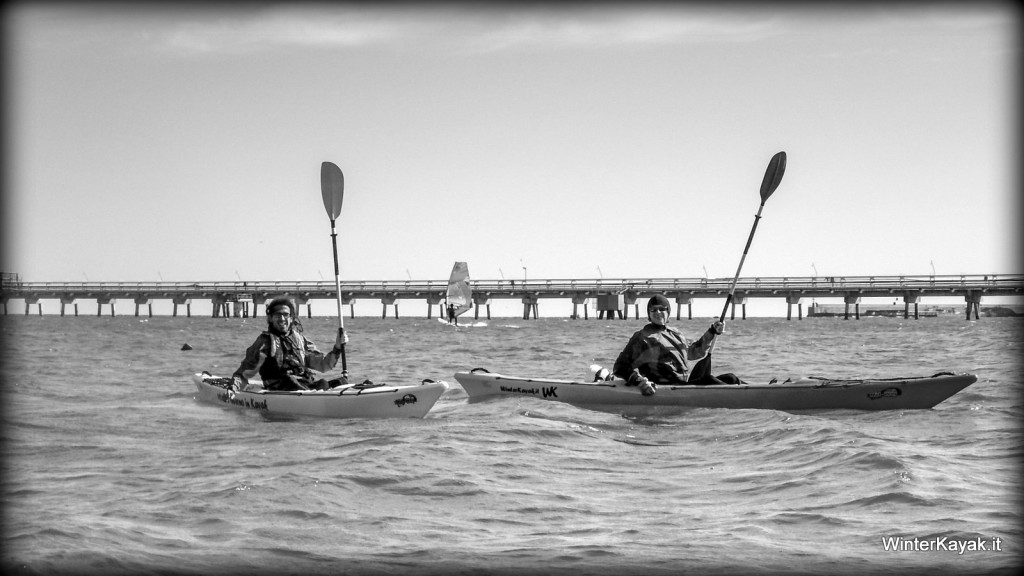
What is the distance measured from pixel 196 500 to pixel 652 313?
6960 millimetres

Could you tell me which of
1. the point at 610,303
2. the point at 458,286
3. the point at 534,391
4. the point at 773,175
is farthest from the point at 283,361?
the point at 610,303

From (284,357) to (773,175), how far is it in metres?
8.32

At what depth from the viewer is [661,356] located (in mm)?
12898

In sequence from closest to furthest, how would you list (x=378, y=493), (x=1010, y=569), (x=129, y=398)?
1. (x=1010, y=569)
2. (x=378, y=493)
3. (x=129, y=398)

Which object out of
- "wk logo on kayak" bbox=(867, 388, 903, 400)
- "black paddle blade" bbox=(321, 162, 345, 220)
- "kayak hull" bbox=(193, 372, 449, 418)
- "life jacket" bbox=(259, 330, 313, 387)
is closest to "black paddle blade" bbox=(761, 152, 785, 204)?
"wk logo on kayak" bbox=(867, 388, 903, 400)

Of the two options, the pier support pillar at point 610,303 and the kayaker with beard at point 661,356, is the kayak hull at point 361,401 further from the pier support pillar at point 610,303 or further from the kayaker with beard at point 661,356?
the pier support pillar at point 610,303

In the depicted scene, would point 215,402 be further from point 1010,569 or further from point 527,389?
point 1010,569

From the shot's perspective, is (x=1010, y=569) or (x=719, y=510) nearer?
(x=1010, y=569)

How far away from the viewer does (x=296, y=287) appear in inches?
3381

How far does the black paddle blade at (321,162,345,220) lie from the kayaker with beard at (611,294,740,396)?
5535 millimetres

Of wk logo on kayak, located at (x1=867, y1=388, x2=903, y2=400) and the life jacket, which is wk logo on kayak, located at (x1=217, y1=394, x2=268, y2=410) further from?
wk logo on kayak, located at (x1=867, y1=388, x2=903, y2=400)

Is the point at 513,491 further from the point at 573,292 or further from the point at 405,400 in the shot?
the point at 573,292

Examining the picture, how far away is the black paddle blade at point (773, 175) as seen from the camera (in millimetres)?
16000

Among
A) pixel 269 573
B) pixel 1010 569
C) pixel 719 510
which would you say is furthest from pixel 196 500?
pixel 1010 569
